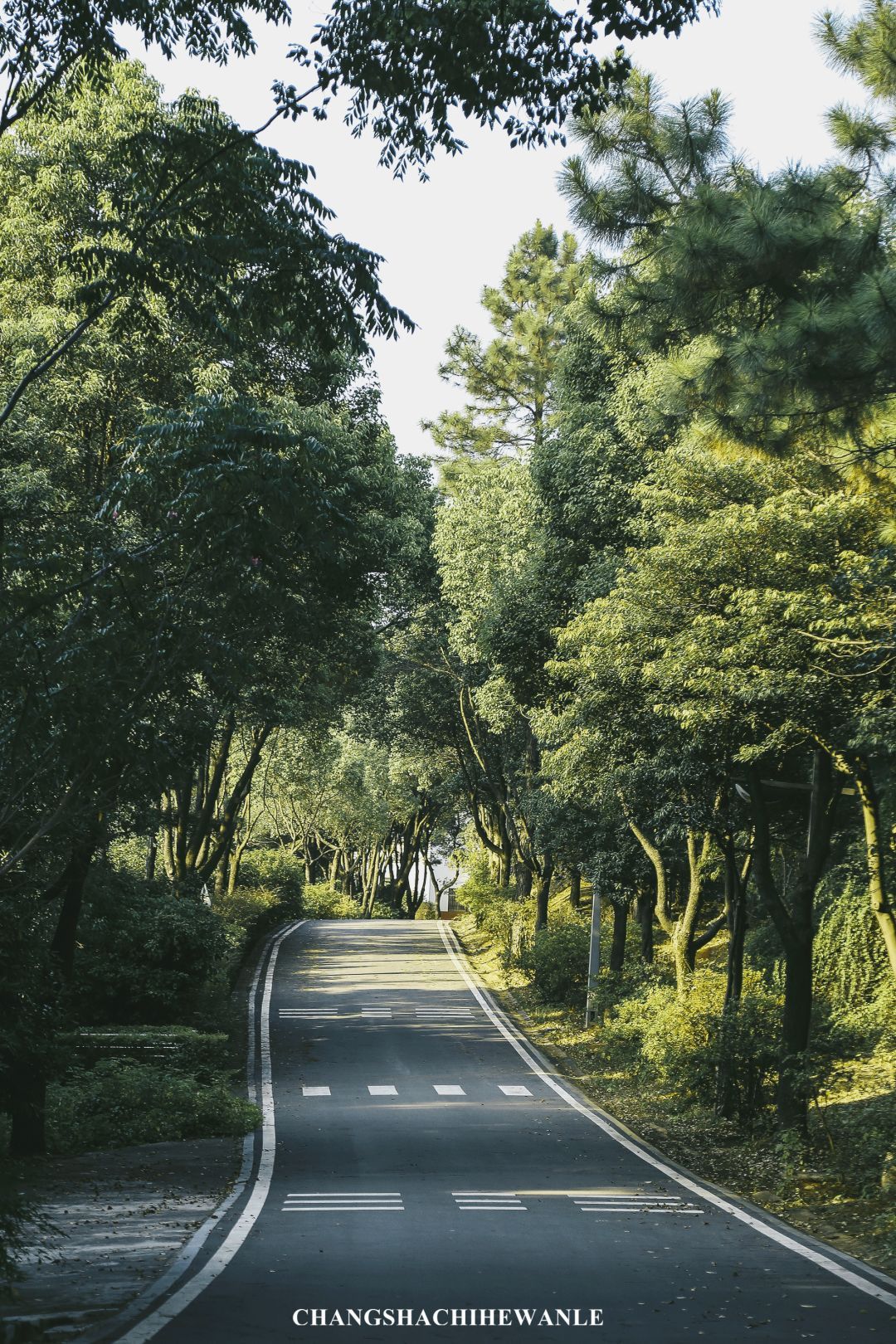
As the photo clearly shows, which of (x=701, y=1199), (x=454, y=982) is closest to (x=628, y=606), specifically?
(x=701, y=1199)

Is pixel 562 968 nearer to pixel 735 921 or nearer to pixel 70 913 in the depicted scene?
pixel 735 921

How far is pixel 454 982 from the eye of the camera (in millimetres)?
34406

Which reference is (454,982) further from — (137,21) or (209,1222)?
(137,21)

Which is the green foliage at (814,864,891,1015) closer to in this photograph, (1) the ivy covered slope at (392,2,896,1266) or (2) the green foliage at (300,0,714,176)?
(1) the ivy covered slope at (392,2,896,1266)

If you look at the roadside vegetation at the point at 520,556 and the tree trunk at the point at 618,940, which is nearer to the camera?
the roadside vegetation at the point at 520,556

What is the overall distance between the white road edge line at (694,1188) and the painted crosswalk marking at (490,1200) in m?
2.01

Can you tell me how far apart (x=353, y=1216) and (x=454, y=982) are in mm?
22656

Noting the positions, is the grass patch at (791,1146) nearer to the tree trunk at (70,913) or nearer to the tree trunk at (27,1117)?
the tree trunk at (27,1117)

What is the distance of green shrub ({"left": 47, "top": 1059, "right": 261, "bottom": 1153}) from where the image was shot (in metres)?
16.4

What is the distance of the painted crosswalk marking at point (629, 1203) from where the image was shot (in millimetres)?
12508

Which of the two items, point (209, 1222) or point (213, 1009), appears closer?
point (209, 1222)

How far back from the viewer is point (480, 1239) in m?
10.9

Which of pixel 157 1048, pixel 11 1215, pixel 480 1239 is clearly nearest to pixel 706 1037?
pixel 157 1048

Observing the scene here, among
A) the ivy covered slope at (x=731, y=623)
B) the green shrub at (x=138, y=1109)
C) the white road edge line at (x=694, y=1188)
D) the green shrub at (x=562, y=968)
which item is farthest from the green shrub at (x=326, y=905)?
the green shrub at (x=138, y=1109)
